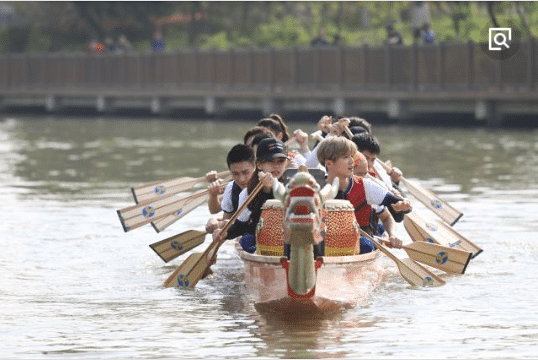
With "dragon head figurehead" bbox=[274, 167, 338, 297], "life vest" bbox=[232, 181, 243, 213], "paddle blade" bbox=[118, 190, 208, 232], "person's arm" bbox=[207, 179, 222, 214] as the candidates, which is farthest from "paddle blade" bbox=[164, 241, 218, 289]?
"dragon head figurehead" bbox=[274, 167, 338, 297]

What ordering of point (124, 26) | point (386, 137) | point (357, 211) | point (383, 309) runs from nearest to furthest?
1. point (383, 309)
2. point (357, 211)
3. point (386, 137)
4. point (124, 26)

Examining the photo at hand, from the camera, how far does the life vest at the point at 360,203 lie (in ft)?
38.8

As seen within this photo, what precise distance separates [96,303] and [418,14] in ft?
102

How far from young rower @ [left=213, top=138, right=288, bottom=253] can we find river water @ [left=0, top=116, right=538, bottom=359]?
543 mm

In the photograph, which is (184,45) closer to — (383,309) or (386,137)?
(386,137)

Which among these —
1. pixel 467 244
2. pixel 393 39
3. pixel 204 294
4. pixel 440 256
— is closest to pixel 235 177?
pixel 204 294

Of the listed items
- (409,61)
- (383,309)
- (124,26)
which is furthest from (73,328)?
(124,26)

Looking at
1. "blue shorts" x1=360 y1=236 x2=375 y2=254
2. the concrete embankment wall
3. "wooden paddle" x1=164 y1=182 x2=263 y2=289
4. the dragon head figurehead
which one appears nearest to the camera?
the dragon head figurehead

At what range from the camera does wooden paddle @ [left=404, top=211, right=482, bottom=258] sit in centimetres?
1367

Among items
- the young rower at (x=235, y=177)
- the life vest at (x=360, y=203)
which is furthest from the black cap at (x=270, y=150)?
the life vest at (x=360, y=203)

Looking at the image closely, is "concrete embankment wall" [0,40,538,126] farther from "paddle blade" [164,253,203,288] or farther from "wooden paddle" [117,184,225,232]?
"paddle blade" [164,253,203,288]

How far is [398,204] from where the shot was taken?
11.6 meters

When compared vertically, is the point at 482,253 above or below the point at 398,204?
below

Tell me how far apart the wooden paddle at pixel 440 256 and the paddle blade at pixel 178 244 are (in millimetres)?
2047
